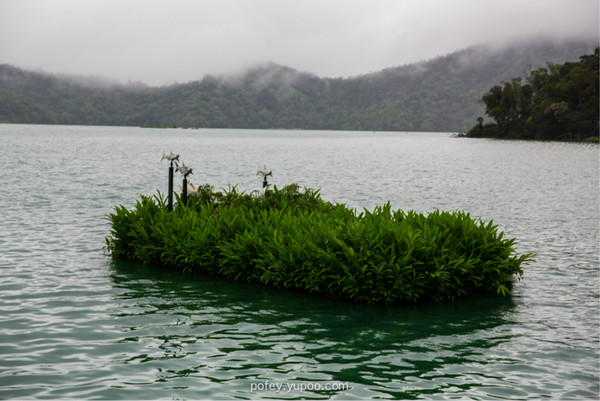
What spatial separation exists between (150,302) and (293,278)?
328cm

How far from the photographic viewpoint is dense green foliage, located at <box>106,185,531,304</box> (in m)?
12.9

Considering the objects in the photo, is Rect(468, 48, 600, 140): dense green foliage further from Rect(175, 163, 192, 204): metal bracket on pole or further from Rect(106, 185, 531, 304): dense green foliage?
Rect(106, 185, 531, 304): dense green foliage

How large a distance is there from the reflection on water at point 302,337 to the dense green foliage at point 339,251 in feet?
1.40

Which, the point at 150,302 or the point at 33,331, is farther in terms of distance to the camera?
the point at 150,302

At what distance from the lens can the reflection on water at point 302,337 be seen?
8812mm

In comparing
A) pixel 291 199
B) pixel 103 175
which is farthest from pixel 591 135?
pixel 291 199

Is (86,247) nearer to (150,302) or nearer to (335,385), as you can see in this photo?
(150,302)

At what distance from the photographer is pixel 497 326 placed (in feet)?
38.2

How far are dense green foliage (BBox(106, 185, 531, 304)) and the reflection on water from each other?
0.43 meters

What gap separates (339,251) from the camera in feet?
43.0

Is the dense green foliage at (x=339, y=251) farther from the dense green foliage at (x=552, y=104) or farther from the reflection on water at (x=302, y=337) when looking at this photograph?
the dense green foliage at (x=552, y=104)

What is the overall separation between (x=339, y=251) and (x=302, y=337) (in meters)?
2.90

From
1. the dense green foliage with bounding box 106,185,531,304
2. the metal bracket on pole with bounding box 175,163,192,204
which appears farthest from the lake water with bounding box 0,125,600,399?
the metal bracket on pole with bounding box 175,163,192,204

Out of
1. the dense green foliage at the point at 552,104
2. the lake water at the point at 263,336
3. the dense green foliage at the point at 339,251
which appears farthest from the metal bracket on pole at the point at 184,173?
the dense green foliage at the point at 552,104
